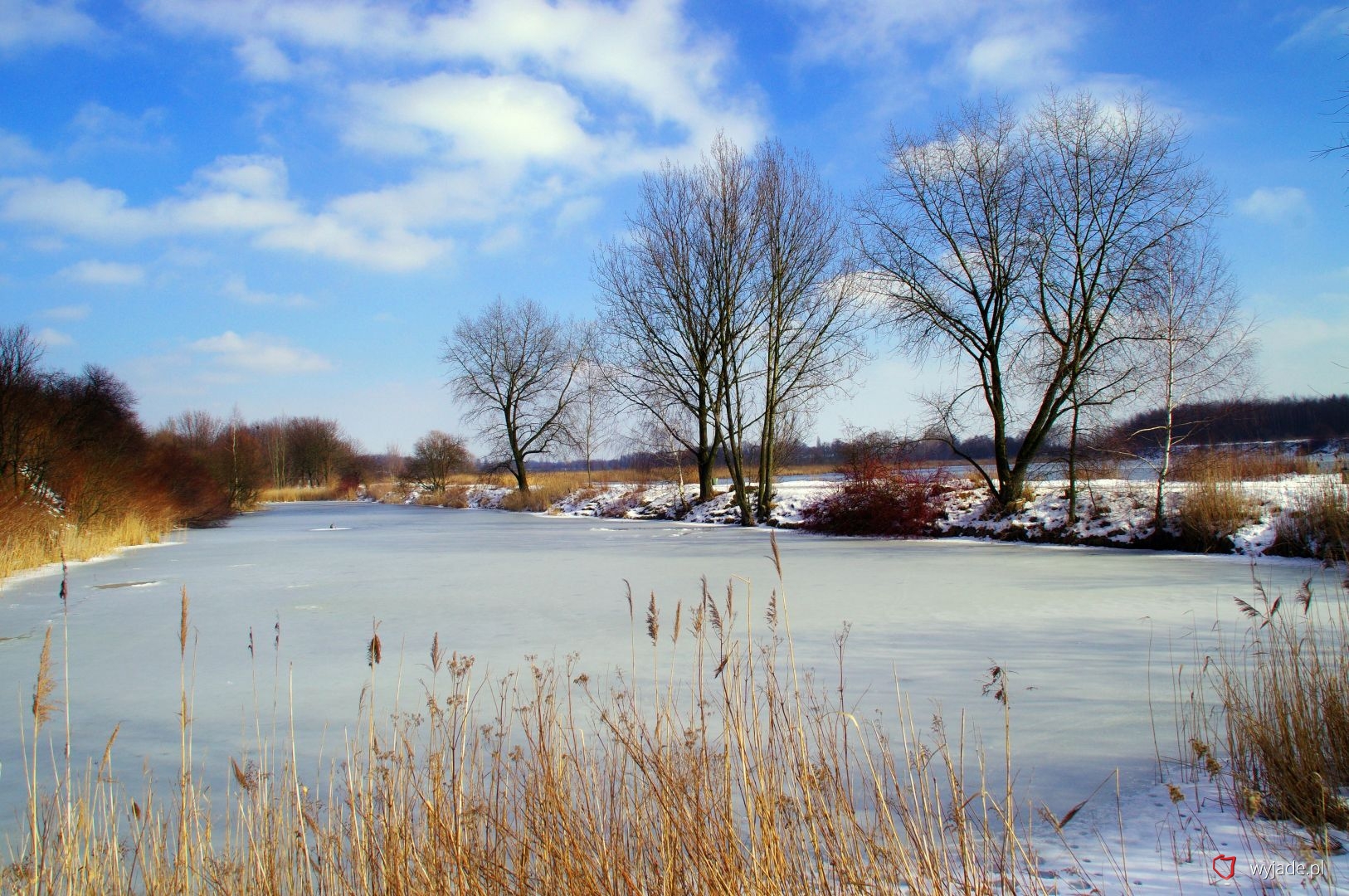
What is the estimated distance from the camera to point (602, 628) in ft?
21.1

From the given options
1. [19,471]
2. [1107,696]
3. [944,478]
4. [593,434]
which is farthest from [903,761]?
[593,434]

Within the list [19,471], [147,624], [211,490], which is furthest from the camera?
[211,490]

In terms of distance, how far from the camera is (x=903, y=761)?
11.0 ft

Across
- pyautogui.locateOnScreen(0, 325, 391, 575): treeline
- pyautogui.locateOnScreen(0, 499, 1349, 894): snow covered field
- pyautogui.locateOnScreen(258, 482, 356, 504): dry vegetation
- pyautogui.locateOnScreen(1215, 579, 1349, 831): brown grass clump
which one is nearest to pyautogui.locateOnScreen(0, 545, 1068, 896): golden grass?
pyautogui.locateOnScreen(0, 499, 1349, 894): snow covered field

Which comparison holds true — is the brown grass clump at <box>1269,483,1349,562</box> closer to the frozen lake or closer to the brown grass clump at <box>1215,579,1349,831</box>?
the frozen lake

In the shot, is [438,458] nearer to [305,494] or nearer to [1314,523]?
[305,494]

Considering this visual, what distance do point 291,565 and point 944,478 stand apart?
13295mm

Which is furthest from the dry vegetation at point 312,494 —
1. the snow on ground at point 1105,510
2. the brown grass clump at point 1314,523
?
the brown grass clump at point 1314,523

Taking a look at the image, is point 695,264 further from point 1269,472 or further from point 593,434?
point 593,434

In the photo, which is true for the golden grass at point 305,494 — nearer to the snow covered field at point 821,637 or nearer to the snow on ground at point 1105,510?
the snow covered field at point 821,637

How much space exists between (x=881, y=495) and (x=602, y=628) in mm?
11671

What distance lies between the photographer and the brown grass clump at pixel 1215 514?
11867 millimetres

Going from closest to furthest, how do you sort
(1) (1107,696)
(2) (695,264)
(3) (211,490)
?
(1) (1107,696) < (2) (695,264) < (3) (211,490)

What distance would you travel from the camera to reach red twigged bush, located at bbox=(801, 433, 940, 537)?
651 inches
